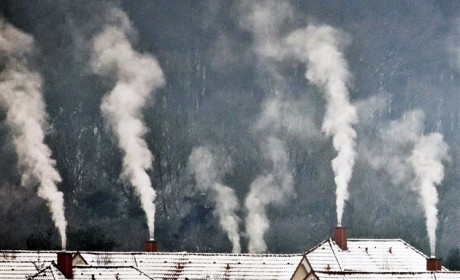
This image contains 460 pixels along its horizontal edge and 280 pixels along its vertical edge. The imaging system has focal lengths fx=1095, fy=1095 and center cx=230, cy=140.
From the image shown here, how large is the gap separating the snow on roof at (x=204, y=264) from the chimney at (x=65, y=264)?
255 inches

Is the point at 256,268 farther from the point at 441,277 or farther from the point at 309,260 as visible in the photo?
the point at 441,277

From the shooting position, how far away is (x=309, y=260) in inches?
1596

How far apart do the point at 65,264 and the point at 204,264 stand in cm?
836

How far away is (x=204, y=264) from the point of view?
41188 millimetres

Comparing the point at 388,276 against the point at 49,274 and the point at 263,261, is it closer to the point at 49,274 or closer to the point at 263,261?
the point at 263,261

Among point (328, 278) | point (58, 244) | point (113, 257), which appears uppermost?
point (58, 244)

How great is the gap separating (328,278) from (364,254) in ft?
25.6

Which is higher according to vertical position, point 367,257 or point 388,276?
point 367,257

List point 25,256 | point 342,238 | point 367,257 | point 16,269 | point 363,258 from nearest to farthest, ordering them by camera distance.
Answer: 1. point 16,269
2. point 25,256
3. point 363,258
4. point 367,257
5. point 342,238

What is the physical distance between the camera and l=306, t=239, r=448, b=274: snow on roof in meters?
40.9

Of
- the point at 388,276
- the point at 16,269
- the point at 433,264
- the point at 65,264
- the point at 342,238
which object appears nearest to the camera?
the point at 65,264

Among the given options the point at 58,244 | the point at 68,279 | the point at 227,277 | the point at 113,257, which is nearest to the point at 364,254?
the point at 227,277

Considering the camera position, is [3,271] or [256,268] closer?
[3,271]

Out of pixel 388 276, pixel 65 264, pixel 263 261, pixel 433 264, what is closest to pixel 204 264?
pixel 263 261
